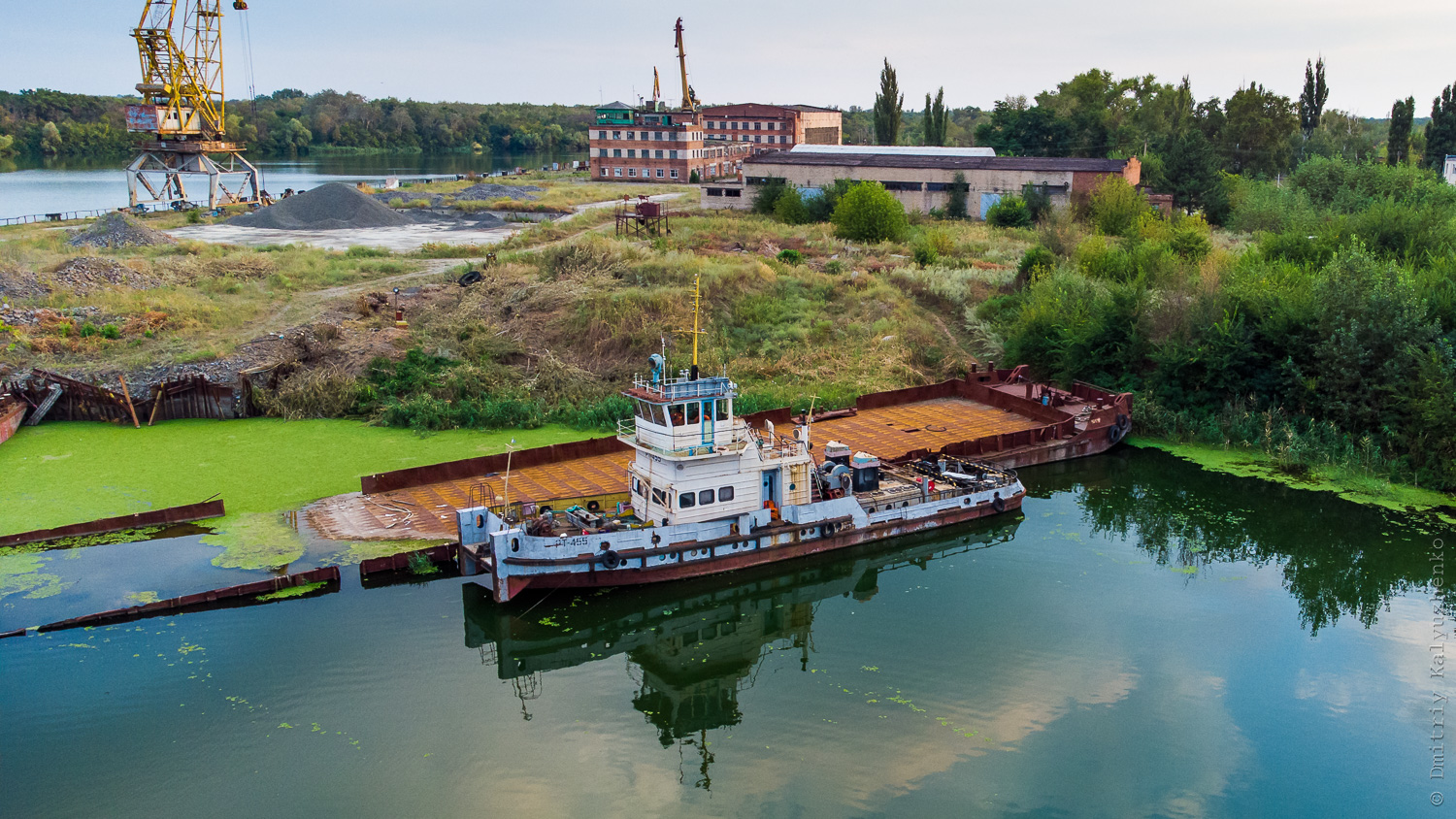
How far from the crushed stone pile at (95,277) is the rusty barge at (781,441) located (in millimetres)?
21381

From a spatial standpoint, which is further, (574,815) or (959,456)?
(959,456)

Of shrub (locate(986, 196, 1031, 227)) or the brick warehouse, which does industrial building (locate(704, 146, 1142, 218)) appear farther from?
the brick warehouse

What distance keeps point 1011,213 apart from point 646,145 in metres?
40.1

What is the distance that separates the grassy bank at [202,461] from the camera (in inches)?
866

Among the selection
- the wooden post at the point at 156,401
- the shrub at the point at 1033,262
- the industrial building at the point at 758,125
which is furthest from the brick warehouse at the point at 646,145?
→ the wooden post at the point at 156,401

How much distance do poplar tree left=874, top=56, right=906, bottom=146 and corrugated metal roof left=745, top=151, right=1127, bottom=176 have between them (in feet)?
90.2

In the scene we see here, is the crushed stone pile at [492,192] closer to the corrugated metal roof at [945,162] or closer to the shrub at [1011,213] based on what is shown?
the corrugated metal roof at [945,162]

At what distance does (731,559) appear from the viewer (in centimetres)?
2039

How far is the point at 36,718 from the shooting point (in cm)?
1477

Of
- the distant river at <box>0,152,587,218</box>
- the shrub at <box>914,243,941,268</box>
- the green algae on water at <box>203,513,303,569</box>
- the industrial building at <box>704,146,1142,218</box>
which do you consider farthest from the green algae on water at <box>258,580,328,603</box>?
the distant river at <box>0,152,587,218</box>

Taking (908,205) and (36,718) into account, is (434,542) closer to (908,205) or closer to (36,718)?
(36,718)

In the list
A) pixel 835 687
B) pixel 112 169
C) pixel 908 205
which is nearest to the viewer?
pixel 835 687

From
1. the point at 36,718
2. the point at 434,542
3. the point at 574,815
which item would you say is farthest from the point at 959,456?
the point at 36,718

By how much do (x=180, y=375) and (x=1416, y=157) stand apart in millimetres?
71496
